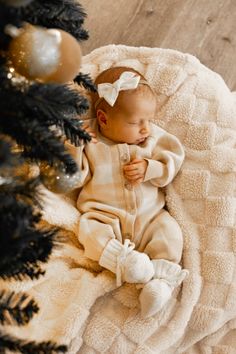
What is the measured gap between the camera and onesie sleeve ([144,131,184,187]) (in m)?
1.35

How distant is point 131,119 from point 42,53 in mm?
625

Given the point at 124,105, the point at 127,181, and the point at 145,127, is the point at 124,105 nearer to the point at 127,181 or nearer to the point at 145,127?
the point at 145,127

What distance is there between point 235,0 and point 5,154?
145 centimetres

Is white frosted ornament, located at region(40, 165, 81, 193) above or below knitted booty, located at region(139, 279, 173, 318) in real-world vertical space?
above

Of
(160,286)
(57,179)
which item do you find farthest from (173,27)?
(57,179)

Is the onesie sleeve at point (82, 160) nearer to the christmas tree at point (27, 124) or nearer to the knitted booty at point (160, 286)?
the knitted booty at point (160, 286)

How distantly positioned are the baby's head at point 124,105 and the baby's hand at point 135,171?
61 millimetres

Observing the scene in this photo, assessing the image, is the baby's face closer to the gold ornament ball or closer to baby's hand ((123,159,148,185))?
baby's hand ((123,159,148,185))

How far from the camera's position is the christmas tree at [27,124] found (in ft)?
2.18

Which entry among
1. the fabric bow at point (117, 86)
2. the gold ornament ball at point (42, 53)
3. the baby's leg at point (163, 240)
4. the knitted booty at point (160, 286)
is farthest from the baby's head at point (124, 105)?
the gold ornament ball at point (42, 53)

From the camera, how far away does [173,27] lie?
5.96ft

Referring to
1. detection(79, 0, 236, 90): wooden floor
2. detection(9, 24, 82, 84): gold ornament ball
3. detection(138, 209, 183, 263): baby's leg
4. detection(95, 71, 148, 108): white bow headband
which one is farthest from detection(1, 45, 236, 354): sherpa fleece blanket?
detection(9, 24, 82, 84): gold ornament ball

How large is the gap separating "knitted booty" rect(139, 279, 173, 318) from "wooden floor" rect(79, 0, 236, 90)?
761mm

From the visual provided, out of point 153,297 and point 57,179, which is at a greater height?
point 57,179
